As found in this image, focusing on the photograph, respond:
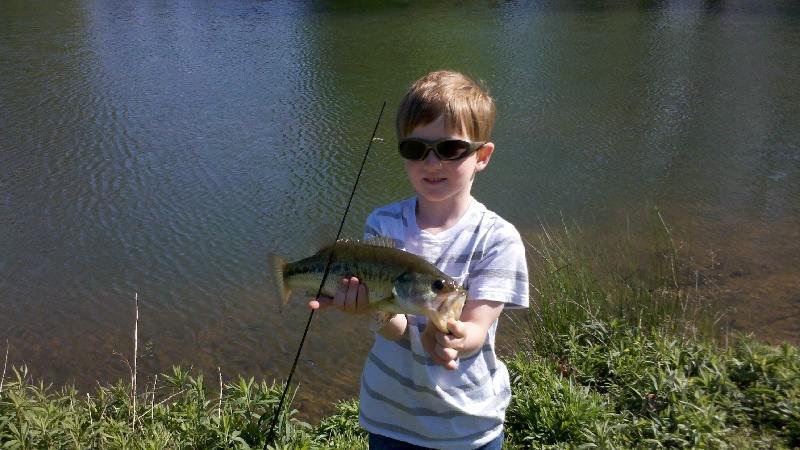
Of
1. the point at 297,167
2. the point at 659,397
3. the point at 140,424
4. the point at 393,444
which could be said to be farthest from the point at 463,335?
the point at 297,167

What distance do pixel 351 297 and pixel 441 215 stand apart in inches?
17.0

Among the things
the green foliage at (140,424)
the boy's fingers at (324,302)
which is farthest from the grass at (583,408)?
the boy's fingers at (324,302)

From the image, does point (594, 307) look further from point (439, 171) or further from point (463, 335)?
point (463, 335)

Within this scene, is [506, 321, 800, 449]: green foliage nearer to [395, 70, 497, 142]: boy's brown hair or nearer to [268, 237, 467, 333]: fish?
[268, 237, 467, 333]: fish

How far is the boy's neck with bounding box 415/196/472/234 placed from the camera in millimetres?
2309

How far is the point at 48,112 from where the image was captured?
10047 millimetres

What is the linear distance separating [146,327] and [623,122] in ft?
21.4

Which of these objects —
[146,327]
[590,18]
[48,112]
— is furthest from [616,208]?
[590,18]

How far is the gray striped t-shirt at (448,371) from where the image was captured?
2.21 meters

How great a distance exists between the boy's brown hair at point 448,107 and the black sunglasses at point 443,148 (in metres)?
0.05

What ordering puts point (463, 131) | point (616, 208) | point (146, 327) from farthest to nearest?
point (616, 208), point (146, 327), point (463, 131)

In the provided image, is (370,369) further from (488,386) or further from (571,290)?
(571,290)

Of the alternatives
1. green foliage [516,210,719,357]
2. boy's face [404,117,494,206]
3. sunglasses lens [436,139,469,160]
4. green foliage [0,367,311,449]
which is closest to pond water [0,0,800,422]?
green foliage [516,210,719,357]

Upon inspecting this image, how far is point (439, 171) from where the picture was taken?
2207 millimetres
